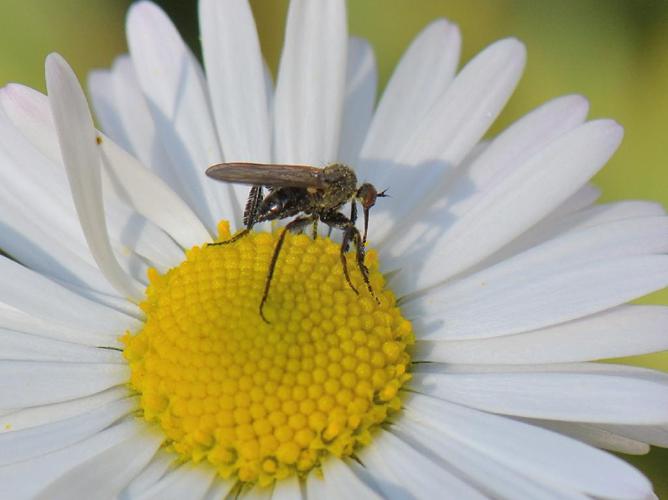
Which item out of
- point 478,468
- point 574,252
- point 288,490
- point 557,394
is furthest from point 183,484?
point 574,252

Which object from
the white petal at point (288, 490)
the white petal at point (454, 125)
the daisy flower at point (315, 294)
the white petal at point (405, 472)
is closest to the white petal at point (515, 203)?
the daisy flower at point (315, 294)

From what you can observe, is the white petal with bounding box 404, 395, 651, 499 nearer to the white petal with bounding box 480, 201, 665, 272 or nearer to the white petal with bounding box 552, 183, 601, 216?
the white petal with bounding box 480, 201, 665, 272

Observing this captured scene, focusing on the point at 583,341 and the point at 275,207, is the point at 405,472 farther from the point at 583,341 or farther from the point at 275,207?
the point at 275,207

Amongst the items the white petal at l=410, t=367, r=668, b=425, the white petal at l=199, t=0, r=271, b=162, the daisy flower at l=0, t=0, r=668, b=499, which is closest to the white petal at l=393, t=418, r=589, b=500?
the daisy flower at l=0, t=0, r=668, b=499

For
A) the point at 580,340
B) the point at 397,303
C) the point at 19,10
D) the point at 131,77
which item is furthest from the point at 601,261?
the point at 19,10

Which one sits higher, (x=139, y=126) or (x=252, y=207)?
(x=139, y=126)
